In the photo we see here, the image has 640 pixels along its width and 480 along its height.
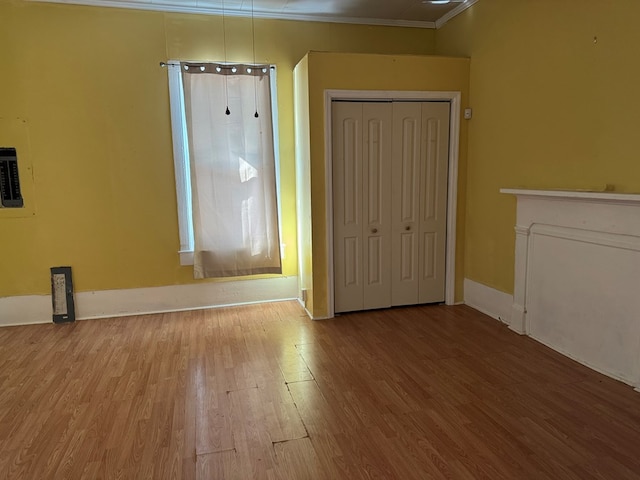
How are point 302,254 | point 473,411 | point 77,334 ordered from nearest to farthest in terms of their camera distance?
point 473,411
point 77,334
point 302,254

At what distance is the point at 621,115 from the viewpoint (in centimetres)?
273

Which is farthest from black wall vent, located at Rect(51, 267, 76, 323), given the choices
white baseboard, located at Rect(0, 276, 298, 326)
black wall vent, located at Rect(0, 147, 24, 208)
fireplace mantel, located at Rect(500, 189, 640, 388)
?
fireplace mantel, located at Rect(500, 189, 640, 388)

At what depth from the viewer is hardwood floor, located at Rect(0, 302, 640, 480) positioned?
2113mm

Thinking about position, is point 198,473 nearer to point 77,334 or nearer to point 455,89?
point 77,334

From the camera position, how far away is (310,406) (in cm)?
263

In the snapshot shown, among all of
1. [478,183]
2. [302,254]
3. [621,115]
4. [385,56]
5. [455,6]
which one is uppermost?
[455,6]

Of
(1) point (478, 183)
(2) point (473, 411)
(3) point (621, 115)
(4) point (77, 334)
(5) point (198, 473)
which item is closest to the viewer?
(5) point (198, 473)

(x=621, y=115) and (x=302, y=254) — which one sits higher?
(x=621, y=115)

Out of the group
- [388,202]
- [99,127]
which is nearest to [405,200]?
[388,202]

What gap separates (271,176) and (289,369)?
6.81 feet

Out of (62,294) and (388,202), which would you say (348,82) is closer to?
(388,202)

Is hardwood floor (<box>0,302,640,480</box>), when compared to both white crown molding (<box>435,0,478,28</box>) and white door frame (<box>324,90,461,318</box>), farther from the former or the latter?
white crown molding (<box>435,0,478,28</box>)

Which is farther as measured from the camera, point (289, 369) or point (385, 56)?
point (385, 56)

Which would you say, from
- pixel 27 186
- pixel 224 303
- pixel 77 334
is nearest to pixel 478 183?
pixel 224 303
